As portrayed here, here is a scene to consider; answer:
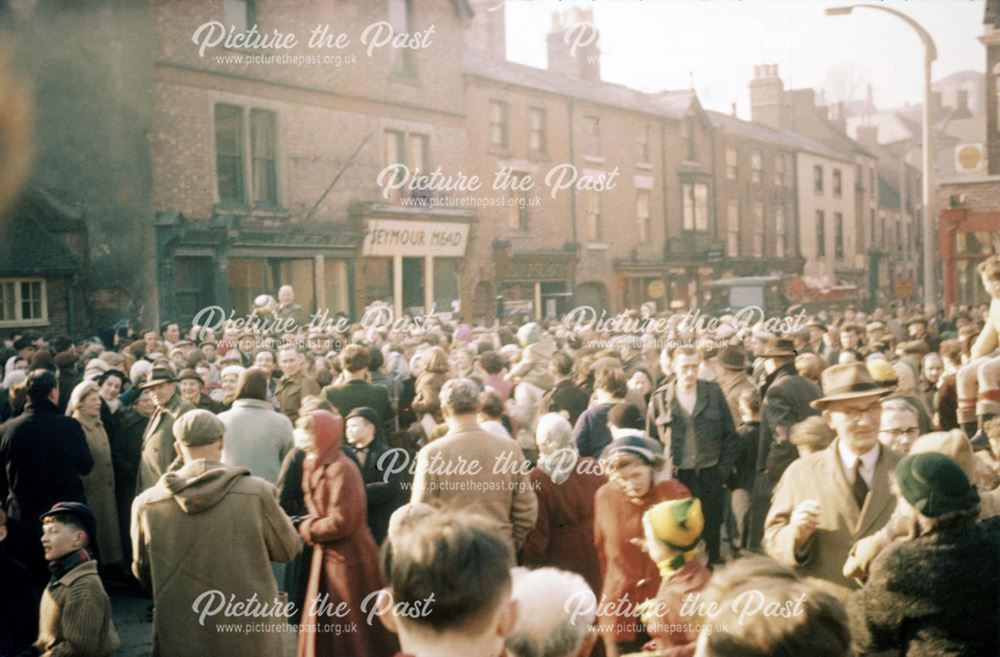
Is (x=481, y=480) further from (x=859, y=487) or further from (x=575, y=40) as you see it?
(x=575, y=40)

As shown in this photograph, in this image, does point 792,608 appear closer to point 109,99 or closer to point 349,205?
point 349,205

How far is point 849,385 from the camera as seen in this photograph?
4219 millimetres

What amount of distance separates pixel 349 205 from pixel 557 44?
9.29ft

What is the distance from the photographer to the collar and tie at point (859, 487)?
3.86 metres

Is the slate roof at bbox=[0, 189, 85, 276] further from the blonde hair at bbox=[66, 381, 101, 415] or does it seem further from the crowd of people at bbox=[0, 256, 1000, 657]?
the blonde hair at bbox=[66, 381, 101, 415]

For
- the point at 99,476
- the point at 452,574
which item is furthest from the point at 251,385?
the point at 452,574

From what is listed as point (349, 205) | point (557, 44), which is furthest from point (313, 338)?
point (557, 44)

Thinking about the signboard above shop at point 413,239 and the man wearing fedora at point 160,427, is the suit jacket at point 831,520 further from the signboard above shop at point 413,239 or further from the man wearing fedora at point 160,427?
the signboard above shop at point 413,239

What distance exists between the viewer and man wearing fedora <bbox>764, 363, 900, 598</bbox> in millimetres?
3740

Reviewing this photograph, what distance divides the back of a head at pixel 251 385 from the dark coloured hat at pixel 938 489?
4.26m

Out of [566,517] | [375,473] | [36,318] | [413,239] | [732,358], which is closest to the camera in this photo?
[566,517]

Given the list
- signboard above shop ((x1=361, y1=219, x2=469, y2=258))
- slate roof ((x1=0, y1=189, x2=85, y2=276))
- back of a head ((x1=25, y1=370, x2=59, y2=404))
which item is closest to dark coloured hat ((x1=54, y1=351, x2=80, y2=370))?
slate roof ((x1=0, y1=189, x2=85, y2=276))

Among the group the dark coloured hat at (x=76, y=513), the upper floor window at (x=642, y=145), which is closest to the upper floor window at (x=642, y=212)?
the upper floor window at (x=642, y=145)

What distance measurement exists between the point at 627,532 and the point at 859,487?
1.11 m
